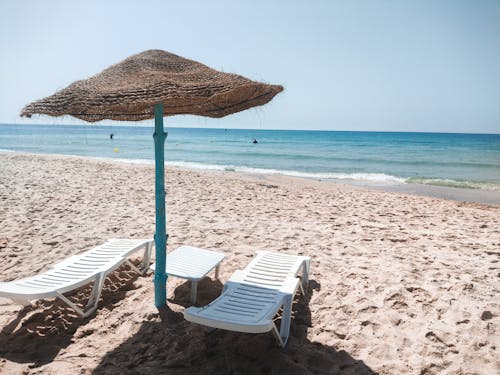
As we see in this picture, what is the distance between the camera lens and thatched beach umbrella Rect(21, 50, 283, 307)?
271 centimetres

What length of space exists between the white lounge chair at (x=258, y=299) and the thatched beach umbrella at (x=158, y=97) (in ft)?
2.50

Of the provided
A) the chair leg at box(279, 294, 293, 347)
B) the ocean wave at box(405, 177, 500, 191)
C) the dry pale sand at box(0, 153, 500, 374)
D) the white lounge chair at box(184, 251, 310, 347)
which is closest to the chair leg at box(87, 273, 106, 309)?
the dry pale sand at box(0, 153, 500, 374)

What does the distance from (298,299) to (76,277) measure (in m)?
2.15

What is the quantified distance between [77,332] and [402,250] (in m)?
4.14

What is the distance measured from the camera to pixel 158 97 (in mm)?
2639

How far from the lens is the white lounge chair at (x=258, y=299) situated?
2.39 meters

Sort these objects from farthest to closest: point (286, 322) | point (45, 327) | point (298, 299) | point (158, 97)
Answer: point (298, 299) < point (45, 327) < point (286, 322) < point (158, 97)

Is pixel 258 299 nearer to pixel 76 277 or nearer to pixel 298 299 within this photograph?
pixel 298 299

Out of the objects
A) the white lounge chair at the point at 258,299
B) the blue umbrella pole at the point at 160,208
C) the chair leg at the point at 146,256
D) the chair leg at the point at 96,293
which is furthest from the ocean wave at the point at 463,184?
the chair leg at the point at 96,293

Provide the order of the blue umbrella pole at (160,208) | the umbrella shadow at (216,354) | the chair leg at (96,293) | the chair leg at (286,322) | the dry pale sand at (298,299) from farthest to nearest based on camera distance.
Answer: the chair leg at (96,293)
the blue umbrella pole at (160,208)
the chair leg at (286,322)
the dry pale sand at (298,299)
the umbrella shadow at (216,354)

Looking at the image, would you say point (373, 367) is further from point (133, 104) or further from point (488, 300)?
point (133, 104)

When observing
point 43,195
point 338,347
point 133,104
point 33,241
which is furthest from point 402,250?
point 43,195

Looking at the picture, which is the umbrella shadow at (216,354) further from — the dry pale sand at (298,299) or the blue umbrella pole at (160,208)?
the blue umbrella pole at (160,208)

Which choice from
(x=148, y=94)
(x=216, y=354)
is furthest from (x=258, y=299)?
(x=148, y=94)
